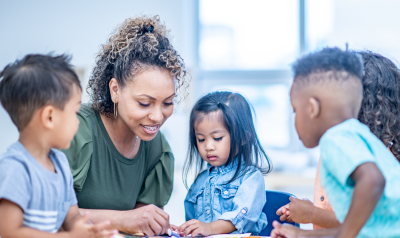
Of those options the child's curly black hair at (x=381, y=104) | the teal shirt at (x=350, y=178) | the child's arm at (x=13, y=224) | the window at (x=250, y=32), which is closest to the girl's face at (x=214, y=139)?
the child's curly black hair at (x=381, y=104)

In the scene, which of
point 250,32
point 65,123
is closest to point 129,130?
point 65,123

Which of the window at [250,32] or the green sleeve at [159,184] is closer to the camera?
the green sleeve at [159,184]

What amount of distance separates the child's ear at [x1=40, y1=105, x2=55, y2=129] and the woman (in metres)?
0.42

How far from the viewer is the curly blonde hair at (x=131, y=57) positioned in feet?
4.46

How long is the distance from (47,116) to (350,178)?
28.0 inches

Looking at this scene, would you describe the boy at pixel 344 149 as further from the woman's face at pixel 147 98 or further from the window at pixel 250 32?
the window at pixel 250 32

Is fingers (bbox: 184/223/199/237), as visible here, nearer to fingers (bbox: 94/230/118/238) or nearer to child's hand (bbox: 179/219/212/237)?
child's hand (bbox: 179/219/212/237)

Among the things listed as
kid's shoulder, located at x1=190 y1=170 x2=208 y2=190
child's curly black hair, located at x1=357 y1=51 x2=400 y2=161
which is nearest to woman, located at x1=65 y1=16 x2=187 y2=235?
kid's shoulder, located at x1=190 y1=170 x2=208 y2=190

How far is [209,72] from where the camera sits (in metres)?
3.47

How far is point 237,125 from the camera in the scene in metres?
1.51

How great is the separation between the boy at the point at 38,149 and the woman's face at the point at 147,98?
15.8 inches

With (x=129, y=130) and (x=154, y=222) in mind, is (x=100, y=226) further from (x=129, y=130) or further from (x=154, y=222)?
(x=129, y=130)

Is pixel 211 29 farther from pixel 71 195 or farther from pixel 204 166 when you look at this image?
pixel 71 195

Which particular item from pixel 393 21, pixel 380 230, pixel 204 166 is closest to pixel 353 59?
pixel 380 230
